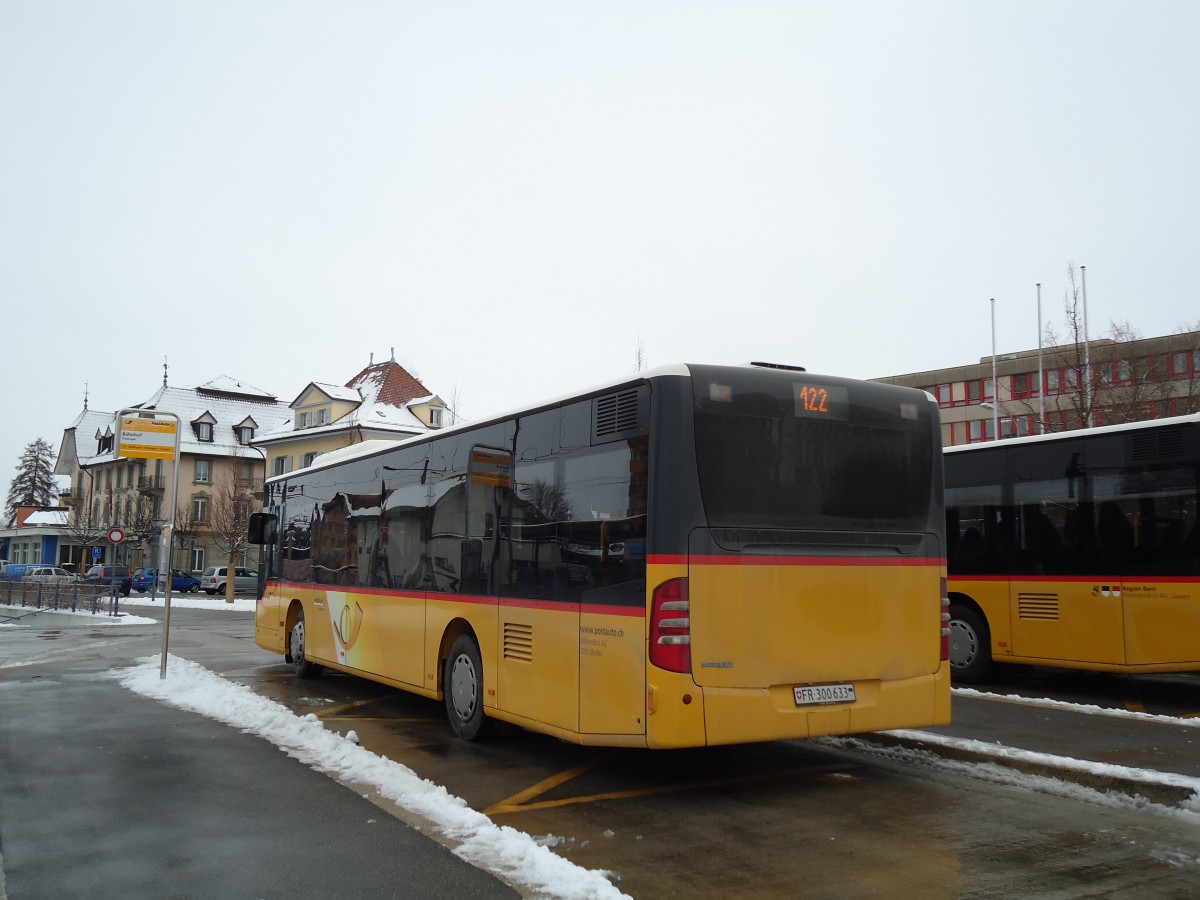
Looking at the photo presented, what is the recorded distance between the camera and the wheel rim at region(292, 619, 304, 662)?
563 inches

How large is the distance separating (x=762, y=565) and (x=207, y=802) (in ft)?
13.6

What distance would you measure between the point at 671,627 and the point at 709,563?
499 millimetres


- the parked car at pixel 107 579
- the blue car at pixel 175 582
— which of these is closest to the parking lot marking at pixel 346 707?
the parked car at pixel 107 579

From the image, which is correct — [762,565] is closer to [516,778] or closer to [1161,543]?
[516,778]

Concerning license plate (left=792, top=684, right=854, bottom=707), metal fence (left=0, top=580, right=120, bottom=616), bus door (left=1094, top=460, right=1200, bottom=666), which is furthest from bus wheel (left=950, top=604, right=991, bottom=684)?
metal fence (left=0, top=580, right=120, bottom=616)

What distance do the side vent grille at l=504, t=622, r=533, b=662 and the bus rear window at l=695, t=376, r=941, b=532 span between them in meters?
2.10

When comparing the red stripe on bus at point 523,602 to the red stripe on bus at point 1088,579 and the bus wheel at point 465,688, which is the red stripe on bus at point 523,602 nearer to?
the bus wheel at point 465,688

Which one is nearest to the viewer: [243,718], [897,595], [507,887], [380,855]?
[507,887]

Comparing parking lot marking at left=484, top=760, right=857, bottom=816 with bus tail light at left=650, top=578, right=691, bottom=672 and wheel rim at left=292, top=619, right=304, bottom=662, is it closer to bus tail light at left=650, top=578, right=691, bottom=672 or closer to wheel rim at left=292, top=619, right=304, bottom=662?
bus tail light at left=650, top=578, right=691, bottom=672

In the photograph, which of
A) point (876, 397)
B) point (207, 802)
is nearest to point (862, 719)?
point (876, 397)

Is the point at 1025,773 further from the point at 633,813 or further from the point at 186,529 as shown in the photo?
the point at 186,529

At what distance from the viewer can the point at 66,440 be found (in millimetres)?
98250

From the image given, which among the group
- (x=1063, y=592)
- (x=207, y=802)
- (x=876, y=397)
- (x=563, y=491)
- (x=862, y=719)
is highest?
(x=876, y=397)

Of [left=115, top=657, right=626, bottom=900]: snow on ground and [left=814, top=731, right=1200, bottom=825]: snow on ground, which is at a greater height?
[left=814, top=731, right=1200, bottom=825]: snow on ground
